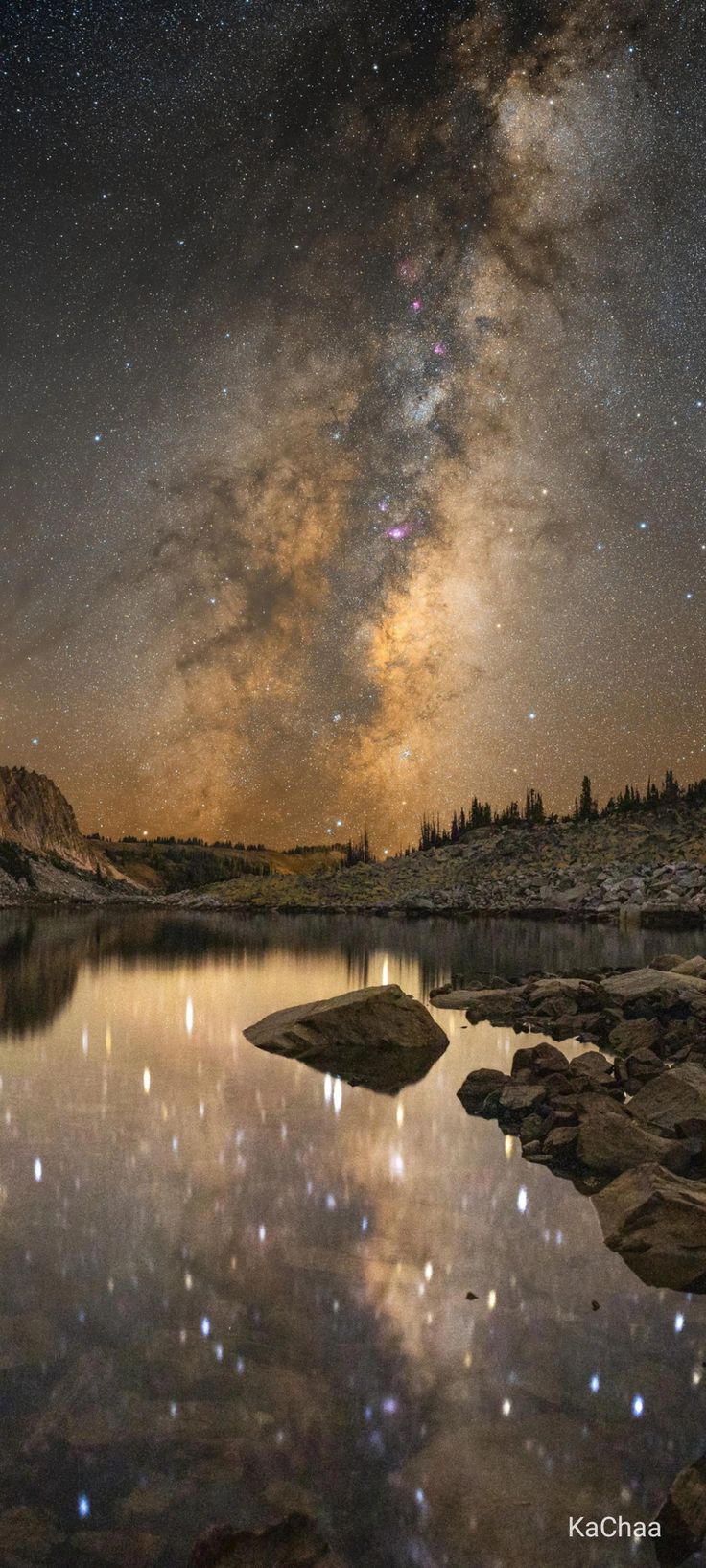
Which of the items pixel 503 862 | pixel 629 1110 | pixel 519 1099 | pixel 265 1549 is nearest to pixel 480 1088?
pixel 519 1099

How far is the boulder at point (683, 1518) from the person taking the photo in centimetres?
388

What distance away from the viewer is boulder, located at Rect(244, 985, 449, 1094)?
15062 mm

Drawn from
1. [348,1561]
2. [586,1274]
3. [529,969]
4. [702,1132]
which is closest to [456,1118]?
[702,1132]

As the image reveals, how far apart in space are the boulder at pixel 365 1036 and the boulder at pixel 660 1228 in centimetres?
706

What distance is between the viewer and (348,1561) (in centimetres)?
371

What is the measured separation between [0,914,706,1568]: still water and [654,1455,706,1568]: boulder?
0.13 m

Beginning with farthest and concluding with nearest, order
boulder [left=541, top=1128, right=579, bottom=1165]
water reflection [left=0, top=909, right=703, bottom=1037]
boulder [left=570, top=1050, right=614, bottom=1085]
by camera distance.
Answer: water reflection [left=0, top=909, right=703, bottom=1037] < boulder [left=570, top=1050, right=614, bottom=1085] < boulder [left=541, top=1128, right=579, bottom=1165]

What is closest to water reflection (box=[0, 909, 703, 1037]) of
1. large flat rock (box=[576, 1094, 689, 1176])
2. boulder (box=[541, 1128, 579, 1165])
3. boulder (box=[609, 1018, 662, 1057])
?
boulder (box=[609, 1018, 662, 1057])

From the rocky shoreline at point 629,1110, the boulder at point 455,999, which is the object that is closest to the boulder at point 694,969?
the rocky shoreline at point 629,1110

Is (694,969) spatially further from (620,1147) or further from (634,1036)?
(620,1147)

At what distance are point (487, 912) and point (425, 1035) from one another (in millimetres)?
75102

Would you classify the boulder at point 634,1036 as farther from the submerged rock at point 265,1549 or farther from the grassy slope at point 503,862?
the grassy slope at point 503,862

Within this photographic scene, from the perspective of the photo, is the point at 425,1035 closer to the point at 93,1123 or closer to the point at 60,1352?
the point at 93,1123

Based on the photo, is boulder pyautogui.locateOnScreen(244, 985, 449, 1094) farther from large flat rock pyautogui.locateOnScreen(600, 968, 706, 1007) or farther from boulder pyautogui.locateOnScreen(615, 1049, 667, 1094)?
large flat rock pyautogui.locateOnScreen(600, 968, 706, 1007)
